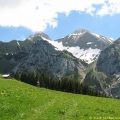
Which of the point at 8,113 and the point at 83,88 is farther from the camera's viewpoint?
the point at 83,88

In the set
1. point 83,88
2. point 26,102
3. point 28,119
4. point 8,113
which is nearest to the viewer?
point 28,119

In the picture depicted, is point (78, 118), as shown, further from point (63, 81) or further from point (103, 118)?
point (63, 81)

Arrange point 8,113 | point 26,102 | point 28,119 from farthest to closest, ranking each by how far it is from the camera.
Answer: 1. point 26,102
2. point 8,113
3. point 28,119

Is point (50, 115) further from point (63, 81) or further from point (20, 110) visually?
point (63, 81)

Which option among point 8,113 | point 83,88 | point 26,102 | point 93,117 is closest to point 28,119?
point 8,113

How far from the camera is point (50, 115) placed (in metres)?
32.4

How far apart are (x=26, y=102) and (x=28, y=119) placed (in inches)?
439

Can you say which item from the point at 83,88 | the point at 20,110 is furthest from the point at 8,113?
the point at 83,88

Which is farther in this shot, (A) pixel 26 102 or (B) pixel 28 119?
(A) pixel 26 102

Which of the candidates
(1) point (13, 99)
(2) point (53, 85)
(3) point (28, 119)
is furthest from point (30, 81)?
(3) point (28, 119)

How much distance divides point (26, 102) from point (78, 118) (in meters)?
9.51

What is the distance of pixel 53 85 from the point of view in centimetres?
19675

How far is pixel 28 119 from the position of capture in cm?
2872

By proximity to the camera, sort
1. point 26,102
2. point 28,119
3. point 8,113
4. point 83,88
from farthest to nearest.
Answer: point 83,88
point 26,102
point 8,113
point 28,119
